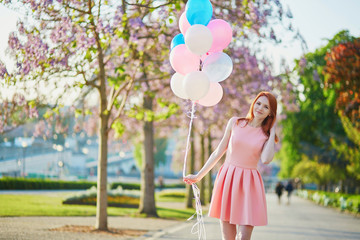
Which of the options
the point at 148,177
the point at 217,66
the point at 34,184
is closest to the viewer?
the point at 217,66

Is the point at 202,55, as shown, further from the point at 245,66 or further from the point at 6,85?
the point at 245,66

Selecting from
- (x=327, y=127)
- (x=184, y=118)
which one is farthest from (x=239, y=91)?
(x=327, y=127)

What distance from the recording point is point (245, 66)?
59.6 ft

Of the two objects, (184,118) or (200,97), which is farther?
(184,118)

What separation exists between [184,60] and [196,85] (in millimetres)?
496

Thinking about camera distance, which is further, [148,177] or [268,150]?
[148,177]

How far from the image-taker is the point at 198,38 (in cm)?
652

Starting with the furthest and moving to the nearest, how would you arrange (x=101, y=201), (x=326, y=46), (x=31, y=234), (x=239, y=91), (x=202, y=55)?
(x=326, y=46) < (x=239, y=91) < (x=101, y=201) < (x=31, y=234) < (x=202, y=55)

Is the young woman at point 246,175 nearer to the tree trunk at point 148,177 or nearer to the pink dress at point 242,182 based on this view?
the pink dress at point 242,182

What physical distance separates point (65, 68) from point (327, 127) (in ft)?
105

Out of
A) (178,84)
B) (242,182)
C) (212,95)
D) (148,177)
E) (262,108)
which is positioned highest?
(178,84)

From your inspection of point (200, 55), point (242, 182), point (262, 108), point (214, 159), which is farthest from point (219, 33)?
point (242, 182)

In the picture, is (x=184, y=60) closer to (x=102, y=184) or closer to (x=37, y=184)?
(x=102, y=184)

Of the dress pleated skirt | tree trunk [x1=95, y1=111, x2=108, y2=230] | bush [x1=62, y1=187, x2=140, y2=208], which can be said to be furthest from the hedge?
the dress pleated skirt
